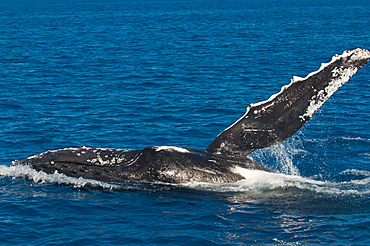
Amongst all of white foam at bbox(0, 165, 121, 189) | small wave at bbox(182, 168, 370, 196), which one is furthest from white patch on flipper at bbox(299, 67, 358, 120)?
white foam at bbox(0, 165, 121, 189)

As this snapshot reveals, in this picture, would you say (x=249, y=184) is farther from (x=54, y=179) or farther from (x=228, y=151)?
(x=54, y=179)

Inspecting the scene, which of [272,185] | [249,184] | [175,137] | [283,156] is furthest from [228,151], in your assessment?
[175,137]

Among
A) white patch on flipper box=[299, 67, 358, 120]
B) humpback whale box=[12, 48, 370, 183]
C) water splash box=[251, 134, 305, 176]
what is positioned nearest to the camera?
white patch on flipper box=[299, 67, 358, 120]

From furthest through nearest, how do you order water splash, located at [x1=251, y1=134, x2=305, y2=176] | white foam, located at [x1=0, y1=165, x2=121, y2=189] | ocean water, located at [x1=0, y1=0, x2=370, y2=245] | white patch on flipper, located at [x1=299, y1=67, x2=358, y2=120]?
water splash, located at [x1=251, y1=134, x2=305, y2=176] < white foam, located at [x1=0, y1=165, x2=121, y2=189] < white patch on flipper, located at [x1=299, y1=67, x2=358, y2=120] < ocean water, located at [x1=0, y1=0, x2=370, y2=245]

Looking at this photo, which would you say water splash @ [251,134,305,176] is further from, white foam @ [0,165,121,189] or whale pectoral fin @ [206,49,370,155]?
white foam @ [0,165,121,189]

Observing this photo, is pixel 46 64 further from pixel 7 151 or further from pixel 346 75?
pixel 346 75

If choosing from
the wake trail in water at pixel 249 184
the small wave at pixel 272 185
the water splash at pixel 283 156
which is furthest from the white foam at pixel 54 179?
the water splash at pixel 283 156

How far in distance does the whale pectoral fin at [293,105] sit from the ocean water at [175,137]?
1.17 meters

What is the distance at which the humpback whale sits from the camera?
1337 cm

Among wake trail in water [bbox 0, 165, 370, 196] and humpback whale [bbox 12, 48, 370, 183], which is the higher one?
humpback whale [bbox 12, 48, 370, 183]

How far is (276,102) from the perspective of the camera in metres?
13.7

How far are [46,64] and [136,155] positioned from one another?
1096 inches

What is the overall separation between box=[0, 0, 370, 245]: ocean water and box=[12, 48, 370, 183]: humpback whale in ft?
0.96

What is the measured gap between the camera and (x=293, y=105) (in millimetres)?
13586
